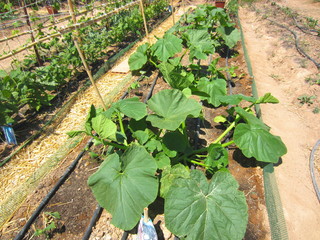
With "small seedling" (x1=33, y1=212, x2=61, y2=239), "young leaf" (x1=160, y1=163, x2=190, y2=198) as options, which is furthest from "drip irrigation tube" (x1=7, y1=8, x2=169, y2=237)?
"young leaf" (x1=160, y1=163, x2=190, y2=198)

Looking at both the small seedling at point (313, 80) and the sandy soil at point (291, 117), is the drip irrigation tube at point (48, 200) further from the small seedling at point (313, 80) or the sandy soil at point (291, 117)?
the small seedling at point (313, 80)

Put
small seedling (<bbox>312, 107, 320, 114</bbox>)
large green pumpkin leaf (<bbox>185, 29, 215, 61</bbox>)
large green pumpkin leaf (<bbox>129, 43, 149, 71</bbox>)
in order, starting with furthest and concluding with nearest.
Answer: large green pumpkin leaf (<bbox>129, 43, 149, 71</bbox>) → large green pumpkin leaf (<bbox>185, 29, 215, 61</bbox>) → small seedling (<bbox>312, 107, 320, 114</bbox>)

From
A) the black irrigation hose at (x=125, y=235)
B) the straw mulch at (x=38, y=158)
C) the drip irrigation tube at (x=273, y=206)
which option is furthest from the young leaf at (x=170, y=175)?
the straw mulch at (x=38, y=158)

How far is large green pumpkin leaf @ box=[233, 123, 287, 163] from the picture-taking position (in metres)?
2.31

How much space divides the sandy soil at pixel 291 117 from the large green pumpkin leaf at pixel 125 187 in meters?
1.63

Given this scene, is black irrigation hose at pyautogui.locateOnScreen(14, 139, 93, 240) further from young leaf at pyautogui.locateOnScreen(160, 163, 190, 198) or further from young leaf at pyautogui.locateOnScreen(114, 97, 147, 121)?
young leaf at pyautogui.locateOnScreen(160, 163, 190, 198)

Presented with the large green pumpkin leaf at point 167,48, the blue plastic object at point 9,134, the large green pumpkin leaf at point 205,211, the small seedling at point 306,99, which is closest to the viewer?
the large green pumpkin leaf at point 205,211

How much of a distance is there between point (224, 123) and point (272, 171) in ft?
3.43

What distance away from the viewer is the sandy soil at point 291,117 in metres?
2.37

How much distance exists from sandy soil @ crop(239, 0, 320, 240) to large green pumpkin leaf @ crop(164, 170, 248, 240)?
101 cm

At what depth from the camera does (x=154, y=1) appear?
920cm

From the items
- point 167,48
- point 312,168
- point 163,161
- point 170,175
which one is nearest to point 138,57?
point 167,48

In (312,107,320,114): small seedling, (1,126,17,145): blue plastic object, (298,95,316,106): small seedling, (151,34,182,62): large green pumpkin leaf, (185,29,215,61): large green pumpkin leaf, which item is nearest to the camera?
(1,126,17,145): blue plastic object

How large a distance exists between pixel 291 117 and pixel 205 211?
2850 mm
